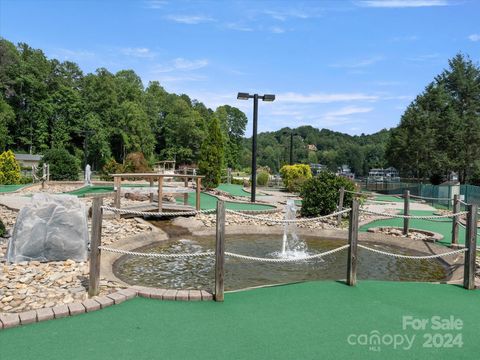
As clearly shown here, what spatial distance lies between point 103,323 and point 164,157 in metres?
58.0

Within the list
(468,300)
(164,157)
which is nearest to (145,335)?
(468,300)

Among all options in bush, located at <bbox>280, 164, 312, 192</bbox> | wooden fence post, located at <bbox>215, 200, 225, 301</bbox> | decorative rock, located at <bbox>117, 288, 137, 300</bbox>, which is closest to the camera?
decorative rock, located at <bbox>117, 288, 137, 300</bbox>

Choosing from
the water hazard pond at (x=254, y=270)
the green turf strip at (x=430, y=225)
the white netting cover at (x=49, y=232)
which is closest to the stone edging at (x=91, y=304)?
the water hazard pond at (x=254, y=270)

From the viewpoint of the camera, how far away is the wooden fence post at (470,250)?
5.38 metres

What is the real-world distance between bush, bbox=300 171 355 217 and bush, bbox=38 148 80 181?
1891 centimetres

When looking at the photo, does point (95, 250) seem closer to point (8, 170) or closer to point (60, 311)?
point (60, 311)

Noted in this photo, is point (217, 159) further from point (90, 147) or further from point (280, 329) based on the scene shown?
point (90, 147)

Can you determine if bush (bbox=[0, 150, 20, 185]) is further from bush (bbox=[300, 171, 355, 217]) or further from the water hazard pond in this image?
bush (bbox=[300, 171, 355, 217])

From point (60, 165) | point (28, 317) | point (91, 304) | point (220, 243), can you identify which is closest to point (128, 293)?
point (91, 304)

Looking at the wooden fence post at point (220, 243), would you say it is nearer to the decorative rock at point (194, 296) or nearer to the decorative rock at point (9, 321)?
the decorative rock at point (194, 296)

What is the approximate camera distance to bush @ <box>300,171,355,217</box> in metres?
12.1

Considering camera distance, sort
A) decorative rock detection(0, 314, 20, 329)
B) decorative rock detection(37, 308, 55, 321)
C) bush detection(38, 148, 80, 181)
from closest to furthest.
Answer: decorative rock detection(0, 314, 20, 329), decorative rock detection(37, 308, 55, 321), bush detection(38, 148, 80, 181)

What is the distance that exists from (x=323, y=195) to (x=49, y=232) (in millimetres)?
7849

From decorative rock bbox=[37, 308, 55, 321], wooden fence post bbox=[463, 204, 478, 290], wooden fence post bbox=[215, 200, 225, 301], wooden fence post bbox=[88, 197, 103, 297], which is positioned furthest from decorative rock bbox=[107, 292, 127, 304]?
wooden fence post bbox=[463, 204, 478, 290]
